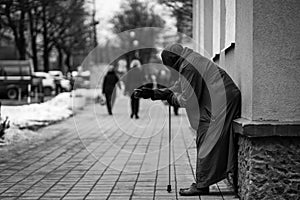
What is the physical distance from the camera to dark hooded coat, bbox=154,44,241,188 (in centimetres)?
803

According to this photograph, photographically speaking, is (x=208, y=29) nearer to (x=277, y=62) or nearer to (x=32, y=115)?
(x=277, y=62)

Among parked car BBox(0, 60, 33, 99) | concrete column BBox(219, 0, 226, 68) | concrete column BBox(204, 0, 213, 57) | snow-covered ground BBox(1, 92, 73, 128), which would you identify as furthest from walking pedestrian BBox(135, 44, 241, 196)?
parked car BBox(0, 60, 33, 99)

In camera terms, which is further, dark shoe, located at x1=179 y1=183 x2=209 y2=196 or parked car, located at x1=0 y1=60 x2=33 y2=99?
parked car, located at x1=0 y1=60 x2=33 y2=99

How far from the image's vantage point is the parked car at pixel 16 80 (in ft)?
133

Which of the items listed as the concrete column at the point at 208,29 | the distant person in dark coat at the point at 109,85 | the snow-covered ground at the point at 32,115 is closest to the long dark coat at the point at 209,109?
the concrete column at the point at 208,29

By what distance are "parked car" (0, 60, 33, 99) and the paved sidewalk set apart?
22.7 metres

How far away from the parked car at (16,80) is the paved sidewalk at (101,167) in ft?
74.4

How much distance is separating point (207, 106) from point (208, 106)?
0.02 meters

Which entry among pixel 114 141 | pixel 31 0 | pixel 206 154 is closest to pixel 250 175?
pixel 206 154

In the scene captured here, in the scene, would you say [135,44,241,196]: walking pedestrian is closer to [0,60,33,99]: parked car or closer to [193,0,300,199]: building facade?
[193,0,300,199]: building facade

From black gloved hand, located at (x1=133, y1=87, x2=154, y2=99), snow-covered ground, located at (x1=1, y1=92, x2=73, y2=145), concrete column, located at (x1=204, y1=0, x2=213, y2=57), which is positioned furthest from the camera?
snow-covered ground, located at (x1=1, y1=92, x2=73, y2=145)

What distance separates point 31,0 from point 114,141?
8.29 metres

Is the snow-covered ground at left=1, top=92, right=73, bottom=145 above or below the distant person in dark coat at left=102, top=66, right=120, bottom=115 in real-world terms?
below

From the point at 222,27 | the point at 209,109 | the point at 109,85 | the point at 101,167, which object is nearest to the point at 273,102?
the point at 209,109
